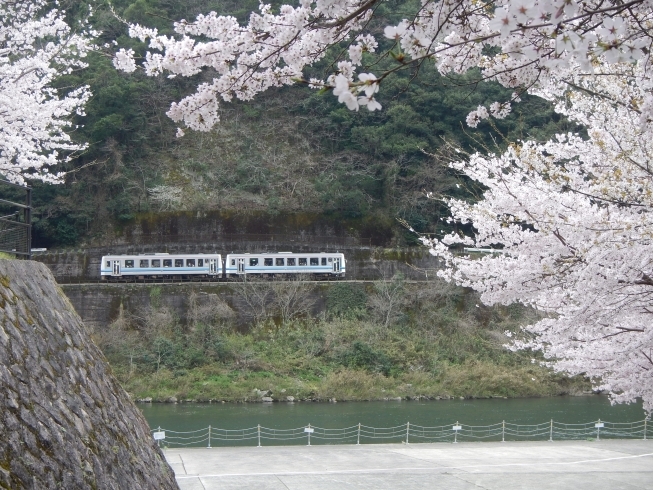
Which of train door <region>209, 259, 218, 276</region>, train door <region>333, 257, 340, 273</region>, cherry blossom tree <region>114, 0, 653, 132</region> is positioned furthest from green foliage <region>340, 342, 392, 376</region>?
cherry blossom tree <region>114, 0, 653, 132</region>

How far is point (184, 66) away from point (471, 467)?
7.69 m

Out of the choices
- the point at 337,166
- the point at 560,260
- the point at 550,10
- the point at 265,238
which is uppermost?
the point at 337,166

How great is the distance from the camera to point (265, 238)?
2889 centimetres

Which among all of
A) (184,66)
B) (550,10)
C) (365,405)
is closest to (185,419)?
(365,405)

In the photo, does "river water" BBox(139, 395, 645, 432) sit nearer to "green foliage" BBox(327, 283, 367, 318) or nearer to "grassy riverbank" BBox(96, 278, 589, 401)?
"grassy riverbank" BBox(96, 278, 589, 401)

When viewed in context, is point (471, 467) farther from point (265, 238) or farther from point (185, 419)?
point (265, 238)

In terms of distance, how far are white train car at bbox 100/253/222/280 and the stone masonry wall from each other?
21478 millimetres

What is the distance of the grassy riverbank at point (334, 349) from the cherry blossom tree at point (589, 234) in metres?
14.5

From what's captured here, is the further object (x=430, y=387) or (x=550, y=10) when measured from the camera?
(x=430, y=387)

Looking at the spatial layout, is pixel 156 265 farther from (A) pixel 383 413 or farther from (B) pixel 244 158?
(A) pixel 383 413

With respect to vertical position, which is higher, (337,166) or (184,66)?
(337,166)

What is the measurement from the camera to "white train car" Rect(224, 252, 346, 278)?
26.3 meters

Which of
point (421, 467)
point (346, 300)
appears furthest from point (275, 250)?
point (421, 467)

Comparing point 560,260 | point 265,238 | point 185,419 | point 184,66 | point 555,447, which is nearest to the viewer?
point 184,66
